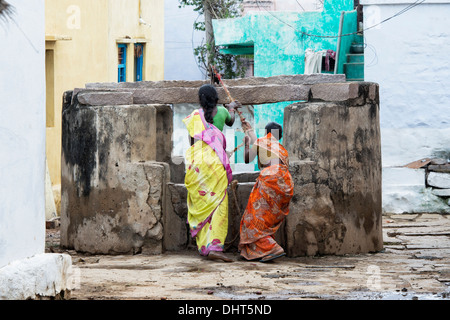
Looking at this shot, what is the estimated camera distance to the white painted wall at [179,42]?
28297 mm

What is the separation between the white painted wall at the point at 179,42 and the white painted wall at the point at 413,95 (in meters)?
17.0

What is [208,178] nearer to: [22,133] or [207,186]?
[207,186]

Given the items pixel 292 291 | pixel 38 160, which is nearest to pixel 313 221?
pixel 292 291

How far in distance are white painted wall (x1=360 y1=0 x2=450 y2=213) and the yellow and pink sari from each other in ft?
15.8

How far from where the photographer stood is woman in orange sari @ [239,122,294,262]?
7.00 m

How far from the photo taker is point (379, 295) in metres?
5.33

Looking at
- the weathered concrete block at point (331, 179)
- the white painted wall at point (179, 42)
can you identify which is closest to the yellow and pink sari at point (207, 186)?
the weathered concrete block at point (331, 179)

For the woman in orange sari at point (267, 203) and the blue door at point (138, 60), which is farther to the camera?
the blue door at point (138, 60)

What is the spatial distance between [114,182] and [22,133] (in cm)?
305

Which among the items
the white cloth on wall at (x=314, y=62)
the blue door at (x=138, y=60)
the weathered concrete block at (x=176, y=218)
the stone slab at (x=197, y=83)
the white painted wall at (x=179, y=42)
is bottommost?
the weathered concrete block at (x=176, y=218)

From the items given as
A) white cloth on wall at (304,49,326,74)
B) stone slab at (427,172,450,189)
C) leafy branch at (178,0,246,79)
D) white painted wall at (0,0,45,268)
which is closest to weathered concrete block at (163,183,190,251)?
white painted wall at (0,0,45,268)

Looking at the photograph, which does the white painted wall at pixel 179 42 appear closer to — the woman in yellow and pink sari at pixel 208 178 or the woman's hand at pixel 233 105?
the woman's hand at pixel 233 105

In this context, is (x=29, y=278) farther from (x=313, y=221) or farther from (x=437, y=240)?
(x=437, y=240)

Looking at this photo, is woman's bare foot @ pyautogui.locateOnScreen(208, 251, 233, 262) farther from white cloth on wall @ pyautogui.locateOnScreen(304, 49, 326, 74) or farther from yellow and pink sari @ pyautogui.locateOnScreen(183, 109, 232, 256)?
white cloth on wall @ pyautogui.locateOnScreen(304, 49, 326, 74)
